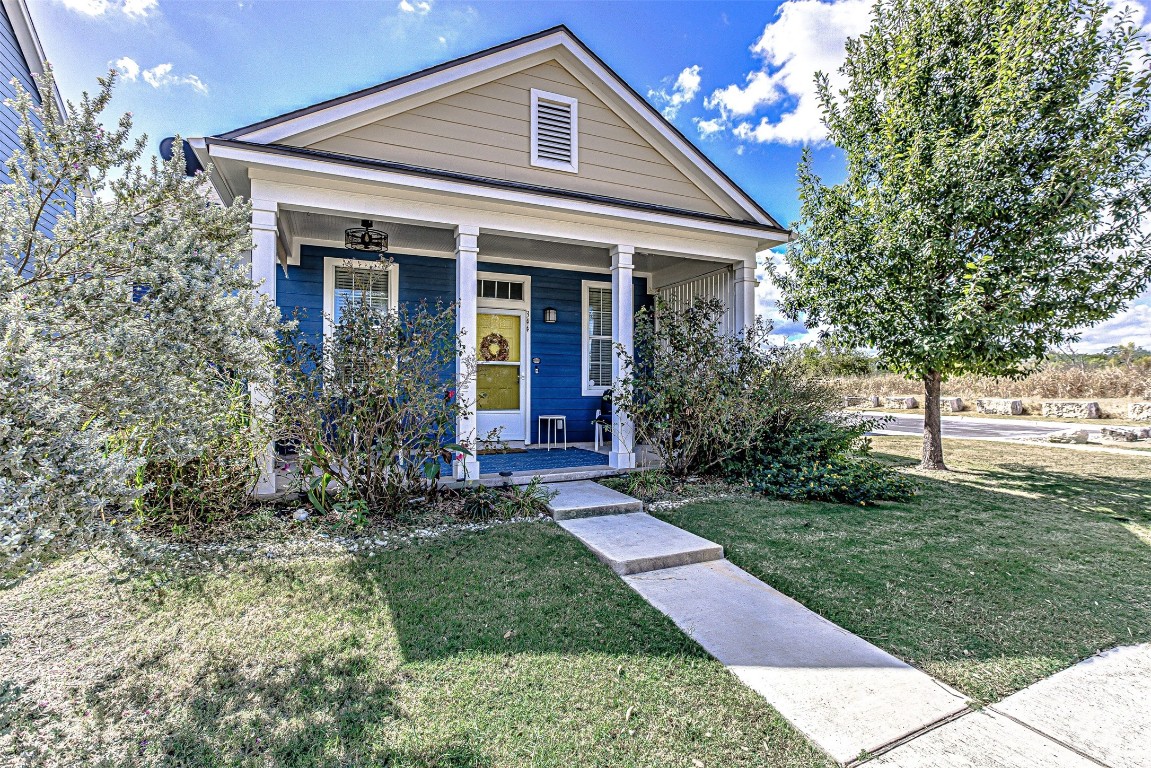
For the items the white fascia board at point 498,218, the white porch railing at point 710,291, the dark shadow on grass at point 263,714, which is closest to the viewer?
the dark shadow on grass at point 263,714

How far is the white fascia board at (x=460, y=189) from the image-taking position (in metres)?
4.49

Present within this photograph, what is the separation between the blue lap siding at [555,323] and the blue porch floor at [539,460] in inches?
31.4

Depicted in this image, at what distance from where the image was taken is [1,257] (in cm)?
183

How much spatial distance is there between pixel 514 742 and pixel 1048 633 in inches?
119

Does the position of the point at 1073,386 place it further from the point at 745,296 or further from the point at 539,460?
the point at 539,460

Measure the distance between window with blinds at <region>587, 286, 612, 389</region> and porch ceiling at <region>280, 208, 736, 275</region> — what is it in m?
0.52

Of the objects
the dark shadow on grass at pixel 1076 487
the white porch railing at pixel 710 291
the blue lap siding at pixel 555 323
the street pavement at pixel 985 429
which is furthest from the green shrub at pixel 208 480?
the street pavement at pixel 985 429

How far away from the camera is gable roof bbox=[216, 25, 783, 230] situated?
4883mm

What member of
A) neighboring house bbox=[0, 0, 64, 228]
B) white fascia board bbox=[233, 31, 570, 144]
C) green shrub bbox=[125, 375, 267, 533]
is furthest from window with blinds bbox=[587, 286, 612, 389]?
neighboring house bbox=[0, 0, 64, 228]

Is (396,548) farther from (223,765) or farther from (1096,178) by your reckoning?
(1096,178)

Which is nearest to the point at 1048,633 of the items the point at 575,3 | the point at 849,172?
the point at 849,172

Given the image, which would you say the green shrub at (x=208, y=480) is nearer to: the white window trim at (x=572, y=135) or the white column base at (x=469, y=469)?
the white column base at (x=469, y=469)

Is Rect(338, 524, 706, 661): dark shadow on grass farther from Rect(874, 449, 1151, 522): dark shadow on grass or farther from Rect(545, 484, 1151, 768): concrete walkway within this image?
Rect(874, 449, 1151, 522): dark shadow on grass

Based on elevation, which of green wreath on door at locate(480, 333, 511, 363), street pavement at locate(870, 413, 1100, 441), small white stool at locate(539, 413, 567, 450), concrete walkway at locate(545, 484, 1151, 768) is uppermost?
green wreath on door at locate(480, 333, 511, 363)
